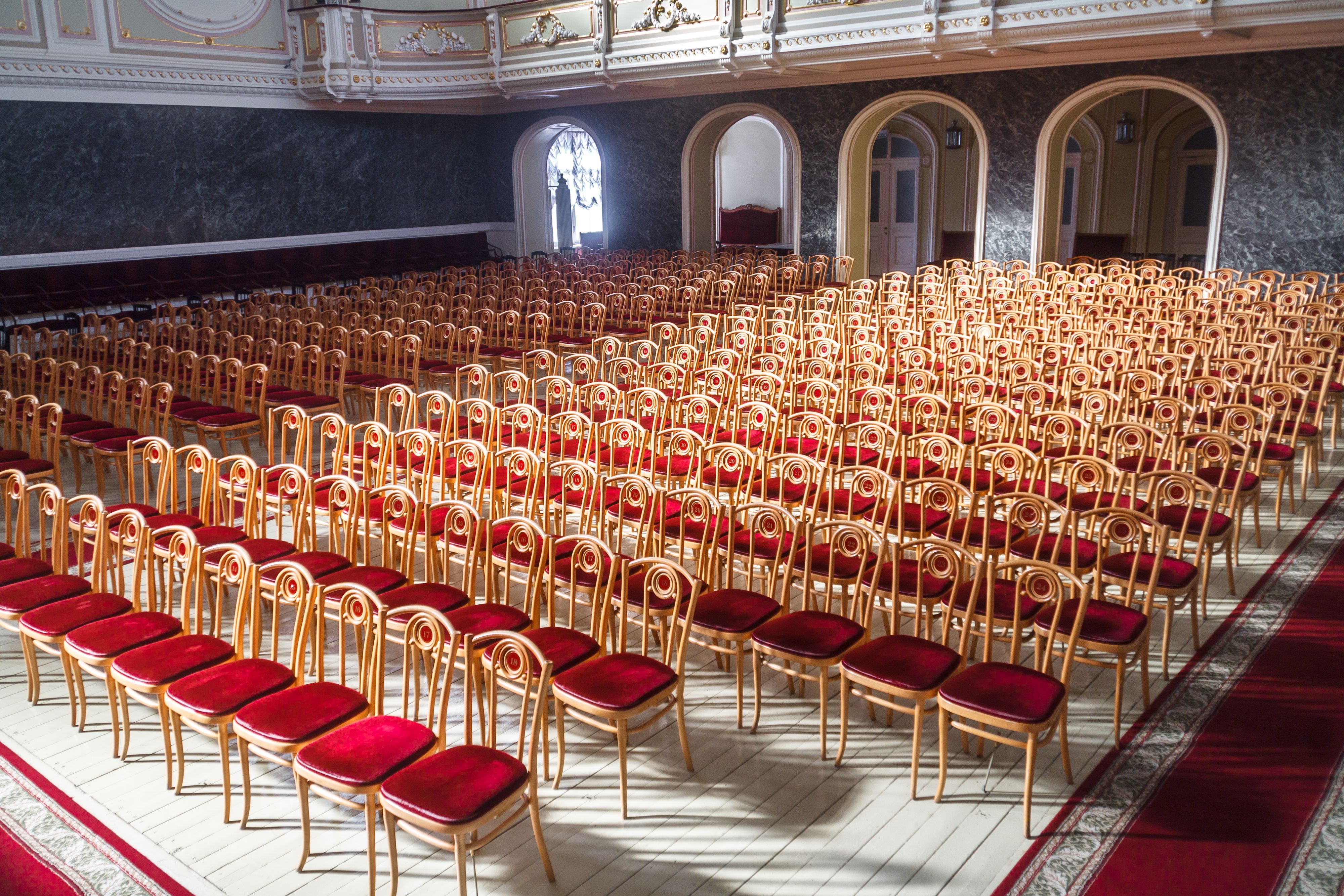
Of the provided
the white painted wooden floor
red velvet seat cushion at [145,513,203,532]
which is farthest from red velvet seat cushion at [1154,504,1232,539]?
red velvet seat cushion at [145,513,203,532]

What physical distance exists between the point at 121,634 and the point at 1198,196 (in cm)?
2064

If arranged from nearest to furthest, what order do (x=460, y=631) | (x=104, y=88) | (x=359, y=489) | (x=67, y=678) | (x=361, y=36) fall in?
(x=460, y=631), (x=67, y=678), (x=359, y=489), (x=104, y=88), (x=361, y=36)

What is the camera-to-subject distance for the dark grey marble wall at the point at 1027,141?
1334 centimetres

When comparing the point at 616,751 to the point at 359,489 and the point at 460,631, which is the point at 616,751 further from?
the point at 359,489

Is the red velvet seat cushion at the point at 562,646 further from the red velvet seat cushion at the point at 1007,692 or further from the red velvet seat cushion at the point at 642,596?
the red velvet seat cushion at the point at 1007,692

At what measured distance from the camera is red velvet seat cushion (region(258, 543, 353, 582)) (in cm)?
466

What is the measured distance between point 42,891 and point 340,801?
3.35 feet

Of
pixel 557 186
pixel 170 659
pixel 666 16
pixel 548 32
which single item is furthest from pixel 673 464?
pixel 557 186

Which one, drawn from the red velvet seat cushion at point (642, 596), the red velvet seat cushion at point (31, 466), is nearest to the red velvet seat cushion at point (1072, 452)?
the red velvet seat cushion at point (642, 596)

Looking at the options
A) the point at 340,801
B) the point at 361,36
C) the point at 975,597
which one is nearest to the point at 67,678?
the point at 340,801

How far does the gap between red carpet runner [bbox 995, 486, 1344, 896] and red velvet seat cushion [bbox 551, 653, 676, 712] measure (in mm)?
1329

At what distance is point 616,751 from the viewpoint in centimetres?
425

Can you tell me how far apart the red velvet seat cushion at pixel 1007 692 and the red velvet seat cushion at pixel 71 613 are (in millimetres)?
3473

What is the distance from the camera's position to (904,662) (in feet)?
12.6
